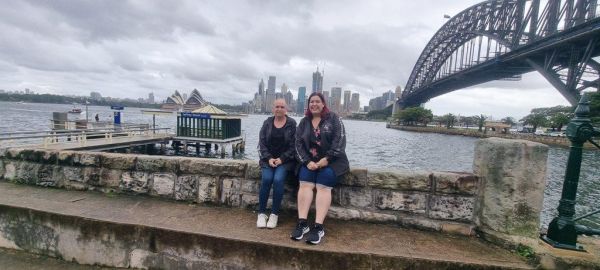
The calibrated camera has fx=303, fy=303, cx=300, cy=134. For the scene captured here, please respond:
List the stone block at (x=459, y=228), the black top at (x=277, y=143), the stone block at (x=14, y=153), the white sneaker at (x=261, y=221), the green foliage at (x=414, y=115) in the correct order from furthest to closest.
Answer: the green foliage at (x=414, y=115), the stone block at (x=14, y=153), the black top at (x=277, y=143), the stone block at (x=459, y=228), the white sneaker at (x=261, y=221)

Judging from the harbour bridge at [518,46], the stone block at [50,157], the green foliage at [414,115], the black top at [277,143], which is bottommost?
the stone block at [50,157]

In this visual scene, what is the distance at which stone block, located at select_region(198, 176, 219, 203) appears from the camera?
383 cm

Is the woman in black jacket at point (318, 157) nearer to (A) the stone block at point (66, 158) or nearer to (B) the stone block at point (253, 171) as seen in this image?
(B) the stone block at point (253, 171)

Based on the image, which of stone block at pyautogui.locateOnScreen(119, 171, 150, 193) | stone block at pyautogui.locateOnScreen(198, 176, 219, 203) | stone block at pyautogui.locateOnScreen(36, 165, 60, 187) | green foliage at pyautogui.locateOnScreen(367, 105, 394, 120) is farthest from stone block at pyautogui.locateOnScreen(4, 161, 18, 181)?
green foliage at pyautogui.locateOnScreen(367, 105, 394, 120)

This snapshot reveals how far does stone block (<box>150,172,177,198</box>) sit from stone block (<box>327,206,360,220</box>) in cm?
205

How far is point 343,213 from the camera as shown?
3.58 m

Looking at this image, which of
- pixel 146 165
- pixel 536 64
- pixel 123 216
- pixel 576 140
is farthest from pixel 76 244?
pixel 536 64

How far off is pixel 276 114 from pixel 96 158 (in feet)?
8.34

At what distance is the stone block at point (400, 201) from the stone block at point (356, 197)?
8 centimetres

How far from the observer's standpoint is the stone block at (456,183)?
3.25 m

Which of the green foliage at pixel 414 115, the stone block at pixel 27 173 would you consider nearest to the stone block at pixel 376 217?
the stone block at pixel 27 173

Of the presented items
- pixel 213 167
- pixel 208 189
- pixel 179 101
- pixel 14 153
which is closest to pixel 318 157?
pixel 213 167

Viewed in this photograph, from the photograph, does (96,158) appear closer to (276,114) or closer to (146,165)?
(146,165)

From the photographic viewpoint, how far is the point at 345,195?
11.8ft
